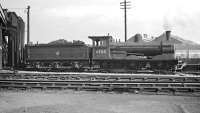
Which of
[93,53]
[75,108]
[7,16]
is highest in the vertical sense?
[7,16]

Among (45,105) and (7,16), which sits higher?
(7,16)

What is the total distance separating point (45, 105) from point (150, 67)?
14600 mm

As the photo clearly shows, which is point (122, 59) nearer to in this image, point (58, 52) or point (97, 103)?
point (58, 52)

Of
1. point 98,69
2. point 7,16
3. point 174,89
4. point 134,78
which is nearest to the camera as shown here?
point 174,89

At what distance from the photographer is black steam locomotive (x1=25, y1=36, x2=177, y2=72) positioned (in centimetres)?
2150

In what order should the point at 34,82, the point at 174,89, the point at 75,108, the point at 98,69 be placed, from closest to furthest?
1. the point at 75,108
2. the point at 174,89
3. the point at 34,82
4. the point at 98,69

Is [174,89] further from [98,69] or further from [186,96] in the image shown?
[98,69]

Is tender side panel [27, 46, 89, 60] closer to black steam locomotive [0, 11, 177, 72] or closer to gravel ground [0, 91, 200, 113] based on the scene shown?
black steam locomotive [0, 11, 177, 72]

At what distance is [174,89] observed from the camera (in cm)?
1116

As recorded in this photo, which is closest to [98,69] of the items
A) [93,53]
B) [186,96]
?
[93,53]

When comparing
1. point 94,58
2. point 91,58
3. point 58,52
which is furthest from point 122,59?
point 58,52

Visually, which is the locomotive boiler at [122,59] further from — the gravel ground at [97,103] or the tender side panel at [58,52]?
the gravel ground at [97,103]

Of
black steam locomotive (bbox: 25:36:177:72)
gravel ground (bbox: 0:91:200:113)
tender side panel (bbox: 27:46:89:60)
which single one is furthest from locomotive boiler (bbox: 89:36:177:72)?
gravel ground (bbox: 0:91:200:113)

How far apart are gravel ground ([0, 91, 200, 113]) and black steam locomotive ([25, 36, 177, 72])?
34.7 feet
